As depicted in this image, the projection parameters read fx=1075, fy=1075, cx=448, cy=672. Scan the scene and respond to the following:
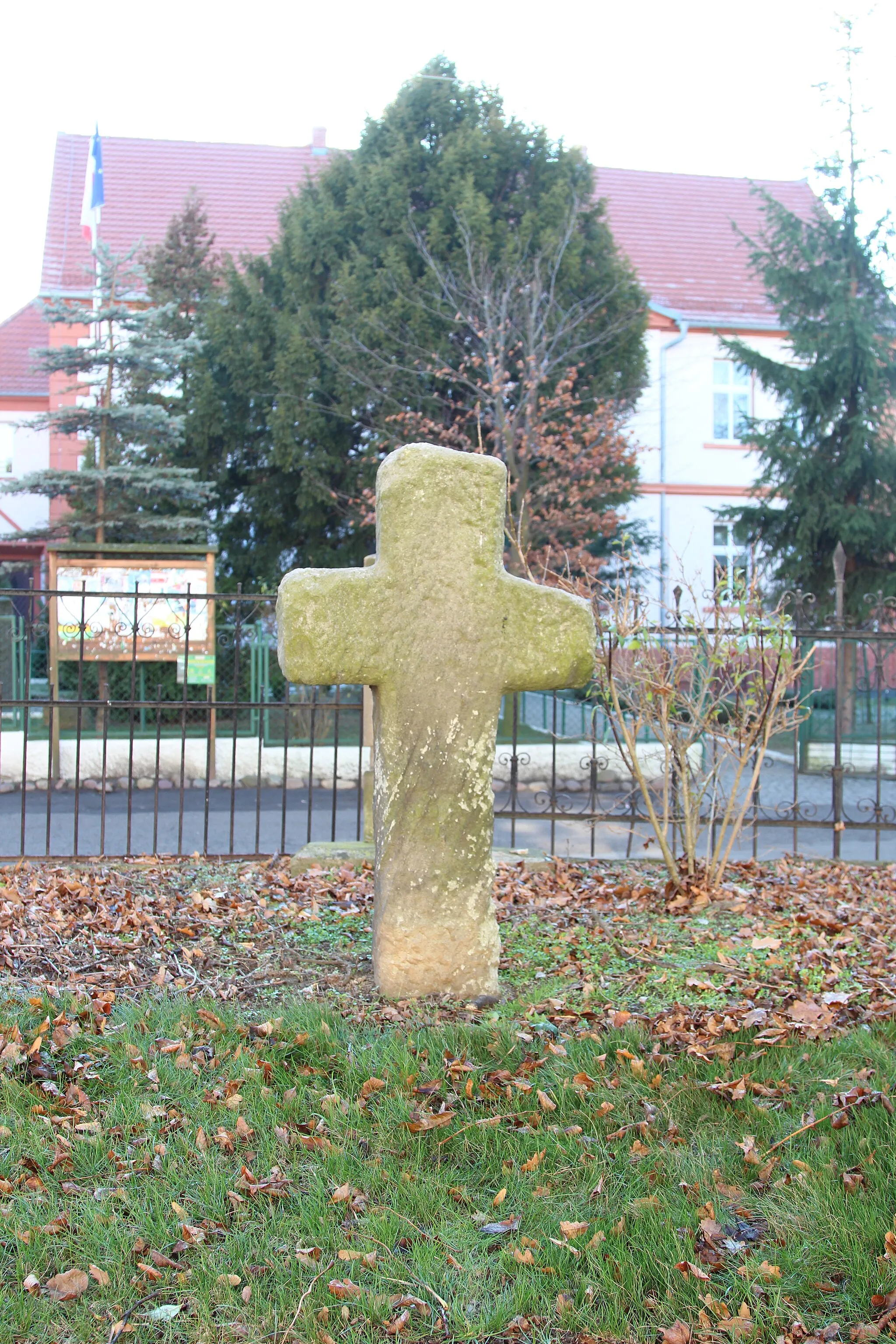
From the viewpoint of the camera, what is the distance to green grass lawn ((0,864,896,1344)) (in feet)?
7.95

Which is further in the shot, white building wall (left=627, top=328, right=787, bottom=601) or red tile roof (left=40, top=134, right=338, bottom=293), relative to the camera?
red tile roof (left=40, top=134, right=338, bottom=293)

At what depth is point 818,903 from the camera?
565 centimetres

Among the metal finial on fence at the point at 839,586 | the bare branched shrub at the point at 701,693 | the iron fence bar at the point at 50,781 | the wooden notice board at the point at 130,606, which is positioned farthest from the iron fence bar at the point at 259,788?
the metal finial on fence at the point at 839,586

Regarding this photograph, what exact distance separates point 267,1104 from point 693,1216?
126 cm

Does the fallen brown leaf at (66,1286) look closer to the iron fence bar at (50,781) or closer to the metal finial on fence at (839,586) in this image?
the iron fence bar at (50,781)

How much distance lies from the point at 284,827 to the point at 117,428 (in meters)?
10.1

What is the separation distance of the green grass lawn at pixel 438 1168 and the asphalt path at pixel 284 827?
3.09 m

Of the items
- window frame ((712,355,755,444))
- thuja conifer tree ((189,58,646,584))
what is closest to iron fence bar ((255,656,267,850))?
→ thuja conifer tree ((189,58,646,584))

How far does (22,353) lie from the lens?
23.3m

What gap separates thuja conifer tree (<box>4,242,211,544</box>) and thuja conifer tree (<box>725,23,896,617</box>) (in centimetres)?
836

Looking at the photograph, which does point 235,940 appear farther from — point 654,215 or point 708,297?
point 654,215

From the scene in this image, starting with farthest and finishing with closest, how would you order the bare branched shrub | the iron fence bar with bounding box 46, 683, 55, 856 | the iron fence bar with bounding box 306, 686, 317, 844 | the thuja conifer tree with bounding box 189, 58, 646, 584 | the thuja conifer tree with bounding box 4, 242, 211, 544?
the thuja conifer tree with bounding box 189, 58, 646, 584, the thuja conifer tree with bounding box 4, 242, 211, 544, the iron fence bar with bounding box 46, 683, 55, 856, the iron fence bar with bounding box 306, 686, 317, 844, the bare branched shrub

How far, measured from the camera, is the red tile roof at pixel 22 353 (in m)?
22.6

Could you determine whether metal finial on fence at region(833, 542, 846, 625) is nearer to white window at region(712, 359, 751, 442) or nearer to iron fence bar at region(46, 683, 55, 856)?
→ iron fence bar at region(46, 683, 55, 856)
